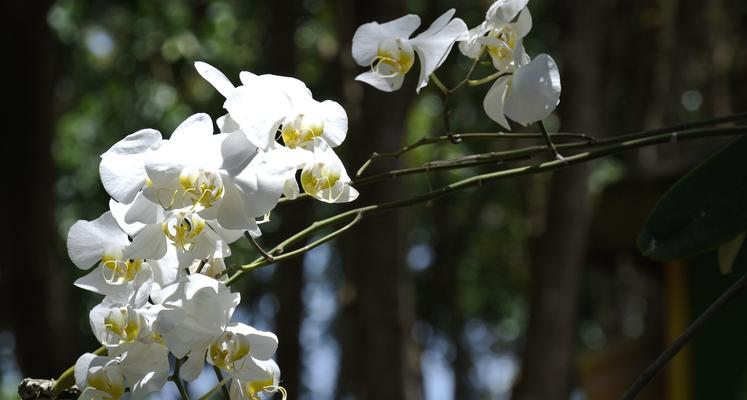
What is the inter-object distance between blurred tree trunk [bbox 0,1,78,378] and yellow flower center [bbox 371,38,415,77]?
10.8 ft

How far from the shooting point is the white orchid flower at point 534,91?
86 centimetres

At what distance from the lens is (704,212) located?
1015mm

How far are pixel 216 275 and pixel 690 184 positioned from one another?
0.49m

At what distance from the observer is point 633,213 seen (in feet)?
12.9

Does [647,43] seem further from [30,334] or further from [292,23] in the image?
[30,334]

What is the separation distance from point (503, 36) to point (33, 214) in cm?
347

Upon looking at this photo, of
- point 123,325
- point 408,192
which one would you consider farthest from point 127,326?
point 408,192

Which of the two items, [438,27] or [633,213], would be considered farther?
[633,213]

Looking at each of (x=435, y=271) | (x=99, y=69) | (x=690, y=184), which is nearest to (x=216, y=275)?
(x=690, y=184)

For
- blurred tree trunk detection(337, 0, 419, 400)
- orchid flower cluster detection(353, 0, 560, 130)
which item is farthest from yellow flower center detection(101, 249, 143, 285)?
blurred tree trunk detection(337, 0, 419, 400)

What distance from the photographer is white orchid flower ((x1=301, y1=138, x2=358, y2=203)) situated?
2.79 feet

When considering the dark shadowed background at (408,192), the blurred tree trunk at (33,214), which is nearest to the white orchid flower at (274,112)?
the dark shadowed background at (408,192)

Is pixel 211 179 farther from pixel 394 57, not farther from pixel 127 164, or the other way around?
pixel 394 57

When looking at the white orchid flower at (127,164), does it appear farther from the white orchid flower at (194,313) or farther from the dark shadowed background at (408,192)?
the dark shadowed background at (408,192)
